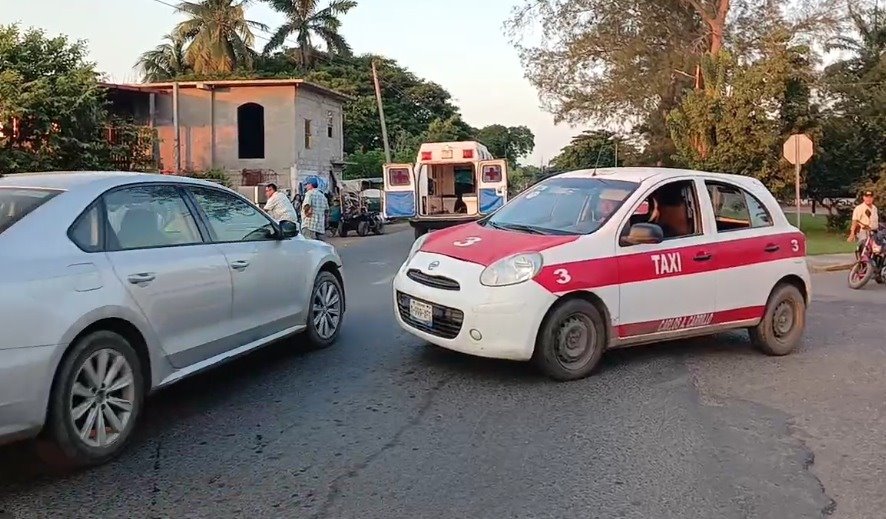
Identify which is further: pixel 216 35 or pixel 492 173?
pixel 216 35

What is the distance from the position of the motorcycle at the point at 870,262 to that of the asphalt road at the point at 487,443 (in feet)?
22.2

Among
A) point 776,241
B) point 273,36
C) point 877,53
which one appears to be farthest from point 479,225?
point 273,36

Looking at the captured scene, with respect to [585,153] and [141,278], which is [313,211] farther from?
[585,153]

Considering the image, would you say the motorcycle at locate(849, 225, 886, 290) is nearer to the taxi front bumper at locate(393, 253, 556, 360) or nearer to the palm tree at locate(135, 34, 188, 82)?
the taxi front bumper at locate(393, 253, 556, 360)

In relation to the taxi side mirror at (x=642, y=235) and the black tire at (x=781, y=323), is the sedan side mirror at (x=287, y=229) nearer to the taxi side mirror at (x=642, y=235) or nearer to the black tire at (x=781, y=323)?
the taxi side mirror at (x=642, y=235)

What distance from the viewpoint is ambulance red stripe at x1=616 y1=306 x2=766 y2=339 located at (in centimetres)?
670

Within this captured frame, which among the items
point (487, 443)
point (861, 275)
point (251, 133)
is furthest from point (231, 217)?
point (251, 133)

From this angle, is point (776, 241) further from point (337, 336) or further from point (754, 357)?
point (337, 336)

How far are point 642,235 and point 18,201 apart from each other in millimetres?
4447

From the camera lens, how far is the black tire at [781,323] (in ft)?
24.9

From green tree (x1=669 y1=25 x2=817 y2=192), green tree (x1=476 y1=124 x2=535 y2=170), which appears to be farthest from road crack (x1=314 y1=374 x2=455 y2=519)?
green tree (x1=476 y1=124 x2=535 y2=170)

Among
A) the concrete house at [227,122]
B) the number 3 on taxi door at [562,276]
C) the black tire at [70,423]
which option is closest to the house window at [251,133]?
the concrete house at [227,122]

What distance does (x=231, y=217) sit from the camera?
6.42 meters

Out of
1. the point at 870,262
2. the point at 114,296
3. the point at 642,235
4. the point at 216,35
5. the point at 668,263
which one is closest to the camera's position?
the point at 114,296
